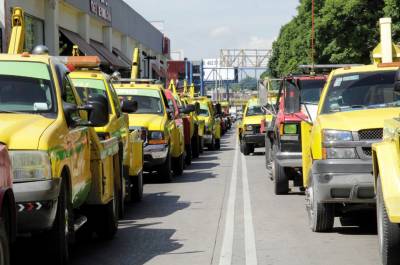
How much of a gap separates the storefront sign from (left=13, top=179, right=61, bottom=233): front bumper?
34693mm

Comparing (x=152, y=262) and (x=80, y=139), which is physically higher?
(x=80, y=139)

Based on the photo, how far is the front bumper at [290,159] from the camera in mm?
14227

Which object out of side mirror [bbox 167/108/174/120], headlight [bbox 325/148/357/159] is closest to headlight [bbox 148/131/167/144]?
side mirror [bbox 167/108/174/120]

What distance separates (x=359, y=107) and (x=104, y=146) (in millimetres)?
3185

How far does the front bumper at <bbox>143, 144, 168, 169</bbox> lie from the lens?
56.2 feet

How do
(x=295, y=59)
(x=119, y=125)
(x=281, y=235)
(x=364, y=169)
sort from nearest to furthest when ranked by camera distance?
(x=364, y=169) → (x=281, y=235) → (x=119, y=125) → (x=295, y=59)

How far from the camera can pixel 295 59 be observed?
61.1m

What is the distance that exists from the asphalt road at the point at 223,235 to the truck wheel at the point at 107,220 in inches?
4.2

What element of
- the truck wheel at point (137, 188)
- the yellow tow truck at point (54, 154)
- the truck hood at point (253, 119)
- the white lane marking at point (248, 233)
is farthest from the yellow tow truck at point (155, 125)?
the truck hood at point (253, 119)

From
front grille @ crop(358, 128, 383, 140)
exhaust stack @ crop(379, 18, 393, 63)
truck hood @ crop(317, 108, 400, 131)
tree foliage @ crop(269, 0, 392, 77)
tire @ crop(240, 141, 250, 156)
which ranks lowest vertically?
tire @ crop(240, 141, 250, 156)

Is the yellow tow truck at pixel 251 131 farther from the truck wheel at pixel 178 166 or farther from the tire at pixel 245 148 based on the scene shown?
the truck wheel at pixel 178 166

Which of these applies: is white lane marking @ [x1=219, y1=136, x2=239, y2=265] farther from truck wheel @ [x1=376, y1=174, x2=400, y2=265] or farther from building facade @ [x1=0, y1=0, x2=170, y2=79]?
building facade @ [x1=0, y1=0, x2=170, y2=79]

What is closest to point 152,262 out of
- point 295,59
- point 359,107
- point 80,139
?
point 80,139

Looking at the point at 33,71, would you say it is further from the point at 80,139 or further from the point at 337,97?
the point at 337,97
